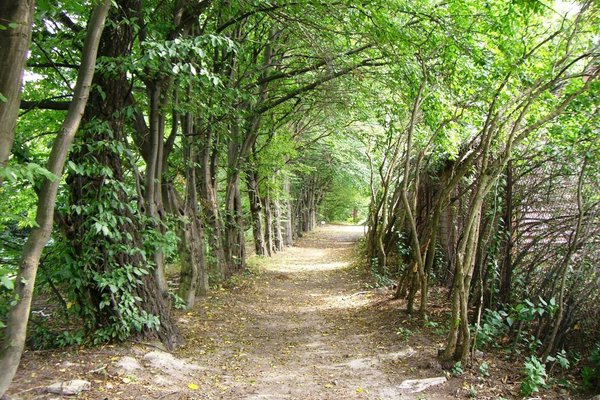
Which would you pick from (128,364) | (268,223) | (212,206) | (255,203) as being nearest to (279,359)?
(128,364)

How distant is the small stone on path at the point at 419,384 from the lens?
4941 millimetres

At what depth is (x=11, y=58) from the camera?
283 cm

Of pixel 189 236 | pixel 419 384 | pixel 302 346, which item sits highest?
pixel 189 236

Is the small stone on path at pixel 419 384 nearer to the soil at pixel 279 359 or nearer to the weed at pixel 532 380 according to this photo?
the soil at pixel 279 359

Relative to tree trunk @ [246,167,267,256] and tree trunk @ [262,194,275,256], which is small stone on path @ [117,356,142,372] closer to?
tree trunk @ [246,167,267,256]

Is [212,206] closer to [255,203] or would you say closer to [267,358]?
[267,358]

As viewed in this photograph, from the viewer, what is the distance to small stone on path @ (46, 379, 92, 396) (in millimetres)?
3859

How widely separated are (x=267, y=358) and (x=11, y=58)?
5.04 metres

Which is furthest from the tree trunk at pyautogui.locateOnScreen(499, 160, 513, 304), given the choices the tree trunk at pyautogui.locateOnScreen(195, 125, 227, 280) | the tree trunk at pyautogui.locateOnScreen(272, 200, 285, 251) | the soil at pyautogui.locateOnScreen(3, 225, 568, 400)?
the tree trunk at pyautogui.locateOnScreen(272, 200, 285, 251)

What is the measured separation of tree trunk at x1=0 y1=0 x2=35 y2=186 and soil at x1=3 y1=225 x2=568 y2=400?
2.29m

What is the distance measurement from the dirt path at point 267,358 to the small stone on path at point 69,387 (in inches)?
2.9

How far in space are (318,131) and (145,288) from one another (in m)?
15.3

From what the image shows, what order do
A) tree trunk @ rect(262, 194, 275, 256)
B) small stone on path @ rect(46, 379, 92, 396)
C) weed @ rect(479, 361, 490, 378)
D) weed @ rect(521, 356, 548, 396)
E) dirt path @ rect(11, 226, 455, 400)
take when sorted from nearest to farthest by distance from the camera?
small stone on path @ rect(46, 379, 92, 396) → dirt path @ rect(11, 226, 455, 400) → weed @ rect(521, 356, 548, 396) → weed @ rect(479, 361, 490, 378) → tree trunk @ rect(262, 194, 275, 256)

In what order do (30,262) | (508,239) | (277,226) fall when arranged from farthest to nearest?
(277,226) < (508,239) < (30,262)
